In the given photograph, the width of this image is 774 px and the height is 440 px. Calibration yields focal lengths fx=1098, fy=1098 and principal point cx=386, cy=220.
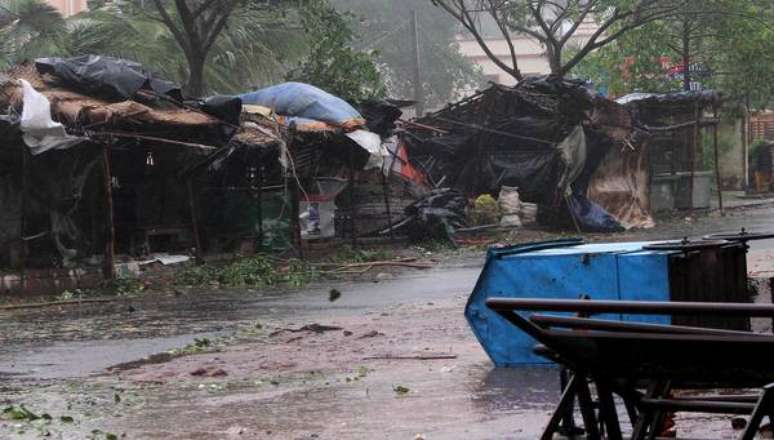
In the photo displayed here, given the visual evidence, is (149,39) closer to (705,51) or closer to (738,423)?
(705,51)

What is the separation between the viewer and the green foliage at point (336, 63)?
2398cm

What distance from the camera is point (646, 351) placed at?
3.41 metres

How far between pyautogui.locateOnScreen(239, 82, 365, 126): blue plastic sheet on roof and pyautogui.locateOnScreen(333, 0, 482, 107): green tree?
3468 centimetres

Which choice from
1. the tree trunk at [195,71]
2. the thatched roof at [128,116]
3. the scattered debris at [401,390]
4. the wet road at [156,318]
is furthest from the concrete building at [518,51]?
the scattered debris at [401,390]

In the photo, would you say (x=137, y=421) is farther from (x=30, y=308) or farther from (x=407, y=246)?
(x=407, y=246)

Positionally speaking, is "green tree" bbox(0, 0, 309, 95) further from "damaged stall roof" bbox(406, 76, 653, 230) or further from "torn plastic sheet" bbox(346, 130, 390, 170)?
"torn plastic sheet" bbox(346, 130, 390, 170)

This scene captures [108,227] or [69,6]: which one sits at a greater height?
[69,6]

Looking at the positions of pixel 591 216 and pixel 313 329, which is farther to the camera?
pixel 591 216

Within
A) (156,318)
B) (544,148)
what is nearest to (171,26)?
(544,148)

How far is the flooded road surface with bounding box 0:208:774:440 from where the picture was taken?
6.79 m

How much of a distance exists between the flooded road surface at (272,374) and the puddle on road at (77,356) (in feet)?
0.06

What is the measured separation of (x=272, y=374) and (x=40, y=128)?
795 cm

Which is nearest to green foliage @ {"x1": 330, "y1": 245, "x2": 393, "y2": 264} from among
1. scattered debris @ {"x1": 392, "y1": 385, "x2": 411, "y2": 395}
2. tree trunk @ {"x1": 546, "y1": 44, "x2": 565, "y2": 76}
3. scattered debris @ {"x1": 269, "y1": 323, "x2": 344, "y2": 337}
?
Answer: scattered debris @ {"x1": 269, "y1": 323, "x2": 344, "y2": 337}

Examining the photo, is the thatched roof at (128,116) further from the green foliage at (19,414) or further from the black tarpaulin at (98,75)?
the green foliage at (19,414)
